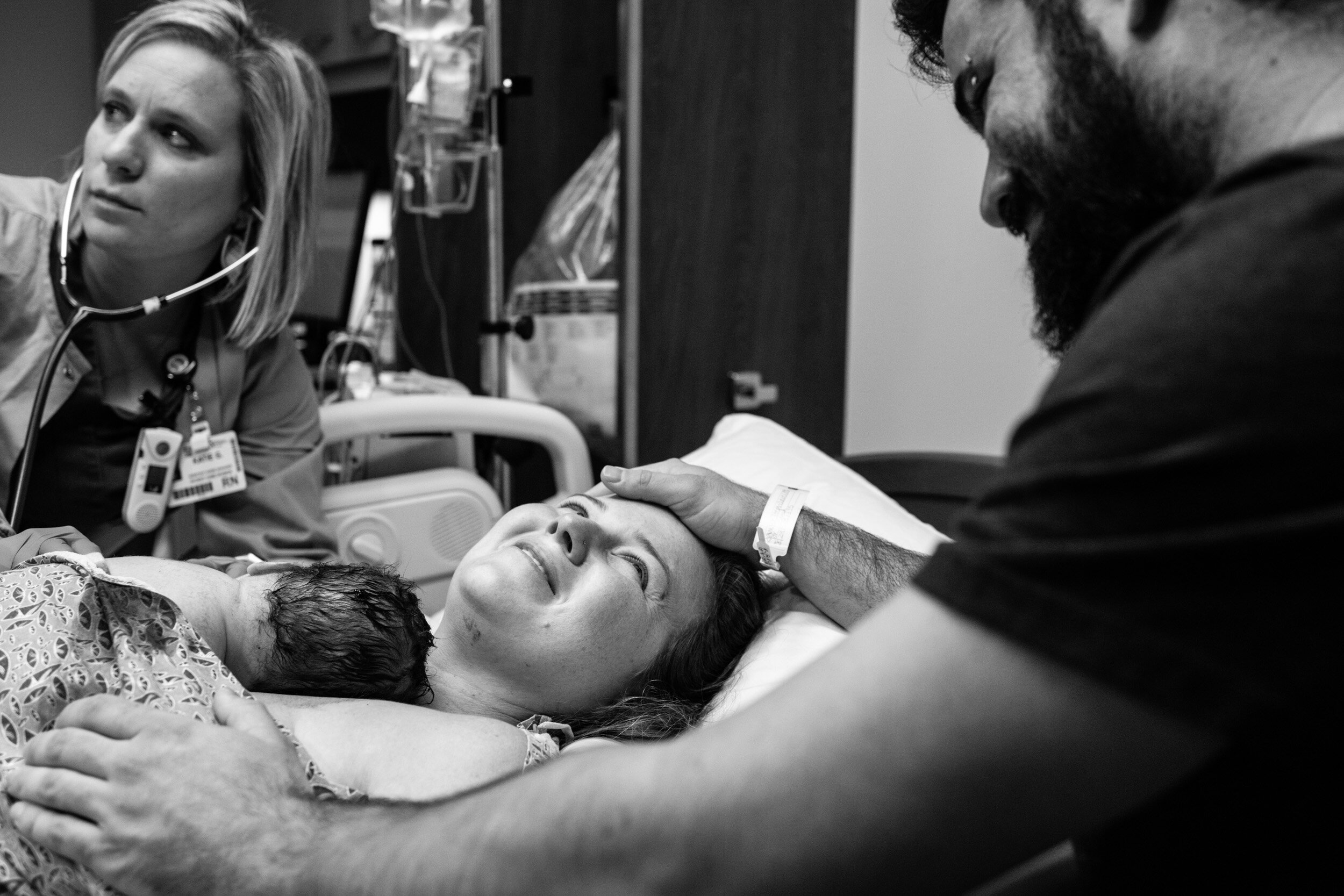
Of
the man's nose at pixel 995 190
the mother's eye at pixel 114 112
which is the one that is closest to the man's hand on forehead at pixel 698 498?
the man's nose at pixel 995 190

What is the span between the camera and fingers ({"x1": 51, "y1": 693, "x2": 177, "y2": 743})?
3.26ft

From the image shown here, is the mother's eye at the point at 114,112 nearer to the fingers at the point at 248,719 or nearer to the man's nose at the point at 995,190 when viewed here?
the fingers at the point at 248,719

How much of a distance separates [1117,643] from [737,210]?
2.46 m

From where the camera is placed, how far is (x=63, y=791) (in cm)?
96

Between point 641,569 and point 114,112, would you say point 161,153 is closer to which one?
point 114,112

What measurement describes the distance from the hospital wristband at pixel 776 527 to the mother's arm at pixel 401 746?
498 mm

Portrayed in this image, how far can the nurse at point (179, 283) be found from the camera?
1901 mm

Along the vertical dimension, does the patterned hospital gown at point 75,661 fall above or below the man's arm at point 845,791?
below

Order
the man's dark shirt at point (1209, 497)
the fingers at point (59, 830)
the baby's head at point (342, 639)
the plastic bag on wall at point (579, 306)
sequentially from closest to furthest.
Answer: the man's dark shirt at point (1209, 497) → the fingers at point (59, 830) → the baby's head at point (342, 639) → the plastic bag on wall at point (579, 306)

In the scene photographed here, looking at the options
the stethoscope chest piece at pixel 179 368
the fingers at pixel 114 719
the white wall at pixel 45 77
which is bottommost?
the fingers at pixel 114 719

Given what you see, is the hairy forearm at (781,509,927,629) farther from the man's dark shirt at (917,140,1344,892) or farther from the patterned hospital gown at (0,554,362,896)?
the man's dark shirt at (917,140,1344,892)

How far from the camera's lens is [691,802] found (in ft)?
2.18

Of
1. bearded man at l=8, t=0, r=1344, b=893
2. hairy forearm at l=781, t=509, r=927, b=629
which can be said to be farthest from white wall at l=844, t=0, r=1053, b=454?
bearded man at l=8, t=0, r=1344, b=893

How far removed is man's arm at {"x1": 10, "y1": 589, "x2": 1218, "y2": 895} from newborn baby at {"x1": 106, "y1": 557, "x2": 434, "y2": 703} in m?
0.61
